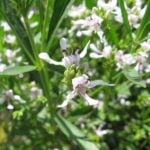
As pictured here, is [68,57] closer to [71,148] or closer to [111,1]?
[111,1]

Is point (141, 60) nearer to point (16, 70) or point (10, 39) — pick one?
point (16, 70)

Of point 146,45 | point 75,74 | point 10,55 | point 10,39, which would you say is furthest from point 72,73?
point 10,39

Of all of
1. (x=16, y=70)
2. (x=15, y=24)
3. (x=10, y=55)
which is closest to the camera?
(x=16, y=70)

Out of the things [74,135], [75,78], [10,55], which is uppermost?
[75,78]

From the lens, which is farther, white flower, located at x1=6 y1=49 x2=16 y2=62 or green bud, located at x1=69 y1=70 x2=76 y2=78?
white flower, located at x1=6 y1=49 x2=16 y2=62

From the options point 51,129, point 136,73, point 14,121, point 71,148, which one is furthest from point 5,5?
point 71,148

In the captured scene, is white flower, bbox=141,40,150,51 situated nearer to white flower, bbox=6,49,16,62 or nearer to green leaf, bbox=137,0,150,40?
green leaf, bbox=137,0,150,40

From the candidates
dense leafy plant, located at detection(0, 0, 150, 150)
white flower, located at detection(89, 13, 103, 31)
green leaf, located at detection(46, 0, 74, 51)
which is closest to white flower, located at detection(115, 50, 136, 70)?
dense leafy plant, located at detection(0, 0, 150, 150)

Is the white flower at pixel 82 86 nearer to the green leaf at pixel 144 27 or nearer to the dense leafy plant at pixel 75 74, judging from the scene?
the dense leafy plant at pixel 75 74
